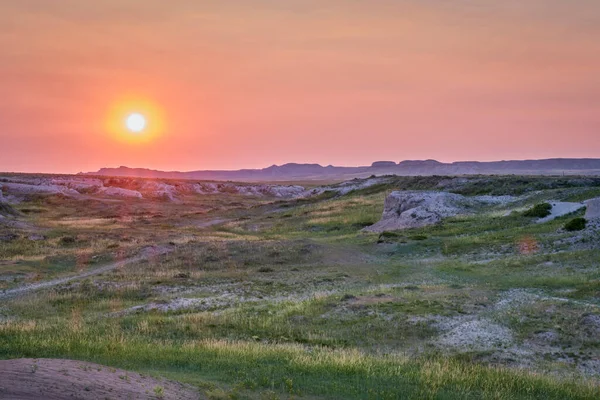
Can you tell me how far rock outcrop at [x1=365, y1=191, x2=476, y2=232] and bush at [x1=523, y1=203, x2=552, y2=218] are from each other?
415 inches

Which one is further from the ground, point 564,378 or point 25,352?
point 25,352

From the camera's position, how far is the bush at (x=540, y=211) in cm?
5514

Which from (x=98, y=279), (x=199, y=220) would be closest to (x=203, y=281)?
(x=98, y=279)

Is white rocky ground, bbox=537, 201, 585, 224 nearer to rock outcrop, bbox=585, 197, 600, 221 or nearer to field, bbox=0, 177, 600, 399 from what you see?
field, bbox=0, 177, 600, 399

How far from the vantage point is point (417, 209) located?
68.4 metres

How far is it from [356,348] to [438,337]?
3945 mm

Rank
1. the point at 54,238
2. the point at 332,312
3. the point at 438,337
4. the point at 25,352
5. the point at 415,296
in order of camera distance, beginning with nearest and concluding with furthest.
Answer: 1. the point at 25,352
2. the point at 438,337
3. the point at 332,312
4. the point at 415,296
5. the point at 54,238

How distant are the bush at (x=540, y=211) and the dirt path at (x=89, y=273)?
3678cm

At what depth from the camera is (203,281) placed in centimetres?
3738

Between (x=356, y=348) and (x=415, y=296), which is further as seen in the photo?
(x=415, y=296)

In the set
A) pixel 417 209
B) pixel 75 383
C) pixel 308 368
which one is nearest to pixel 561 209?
pixel 417 209

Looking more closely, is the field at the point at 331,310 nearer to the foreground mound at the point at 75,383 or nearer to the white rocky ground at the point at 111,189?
the foreground mound at the point at 75,383

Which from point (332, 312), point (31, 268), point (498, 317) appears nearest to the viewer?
point (498, 317)

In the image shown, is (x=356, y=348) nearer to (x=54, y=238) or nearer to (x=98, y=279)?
(x=98, y=279)
